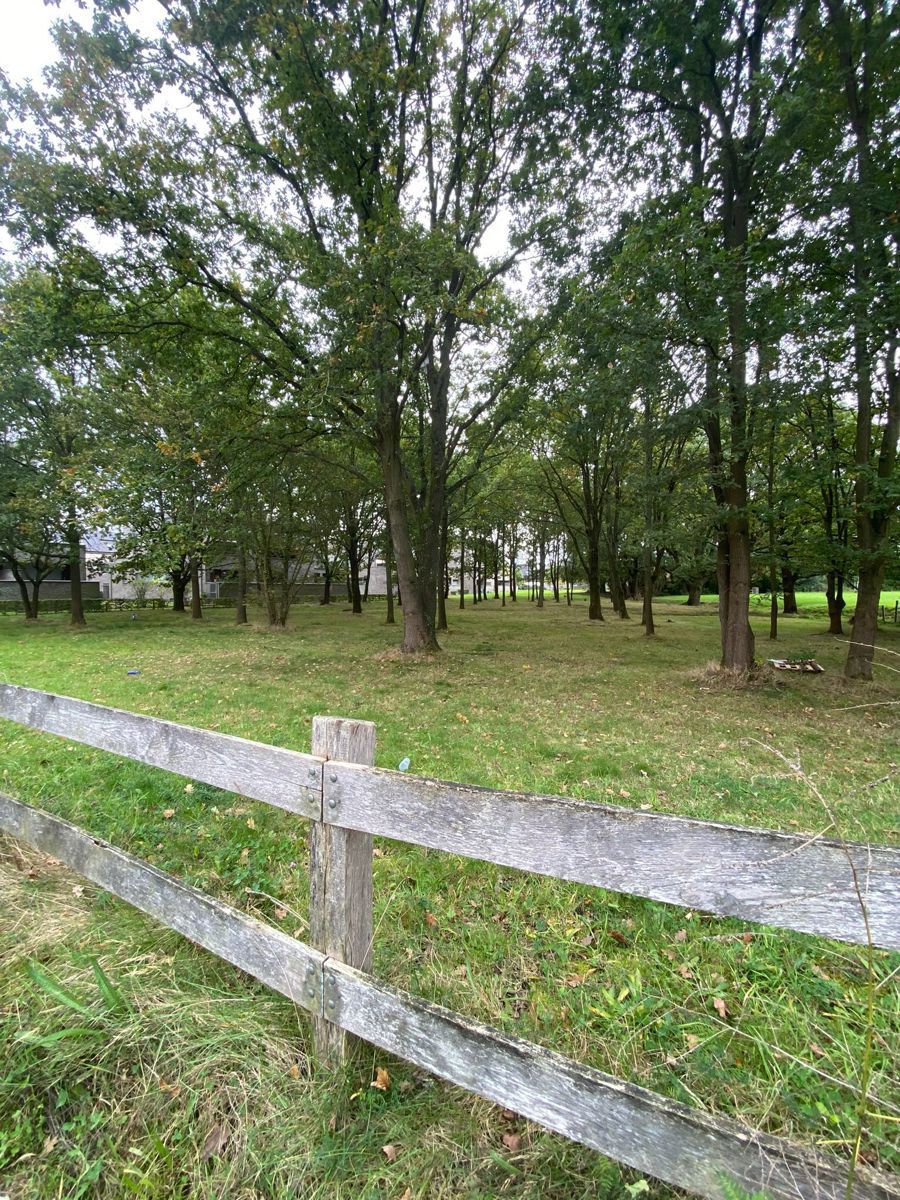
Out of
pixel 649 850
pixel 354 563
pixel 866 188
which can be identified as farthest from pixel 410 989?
pixel 354 563

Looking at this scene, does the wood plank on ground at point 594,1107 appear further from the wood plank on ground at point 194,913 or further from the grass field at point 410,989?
the grass field at point 410,989

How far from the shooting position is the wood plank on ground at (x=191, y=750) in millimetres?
1883

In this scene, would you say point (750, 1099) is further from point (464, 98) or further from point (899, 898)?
point (464, 98)

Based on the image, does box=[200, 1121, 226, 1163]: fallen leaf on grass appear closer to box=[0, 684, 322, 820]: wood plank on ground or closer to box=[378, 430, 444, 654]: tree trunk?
box=[0, 684, 322, 820]: wood plank on ground

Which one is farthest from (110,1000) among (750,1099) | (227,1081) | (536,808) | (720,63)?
(720,63)

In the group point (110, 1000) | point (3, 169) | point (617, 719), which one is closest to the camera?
point (110, 1000)

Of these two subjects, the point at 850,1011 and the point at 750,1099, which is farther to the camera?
the point at 850,1011

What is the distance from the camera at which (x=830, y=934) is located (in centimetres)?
119

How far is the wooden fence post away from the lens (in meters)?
1.81

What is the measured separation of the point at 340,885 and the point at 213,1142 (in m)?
0.86

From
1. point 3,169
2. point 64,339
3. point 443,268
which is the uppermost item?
point 3,169

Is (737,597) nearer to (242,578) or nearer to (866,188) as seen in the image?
(866,188)

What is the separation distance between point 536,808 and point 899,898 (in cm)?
81

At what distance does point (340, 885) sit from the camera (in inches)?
71.3
